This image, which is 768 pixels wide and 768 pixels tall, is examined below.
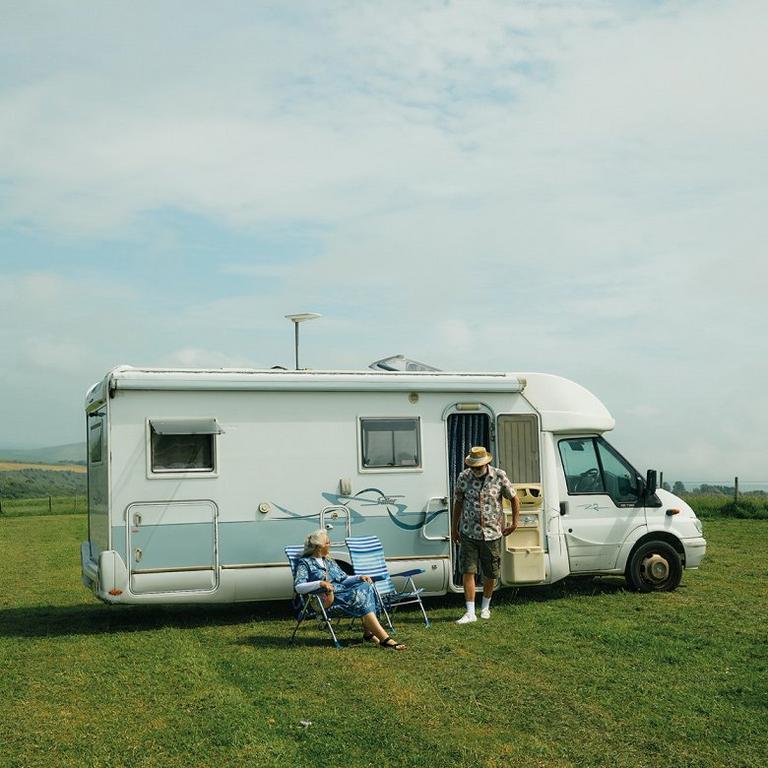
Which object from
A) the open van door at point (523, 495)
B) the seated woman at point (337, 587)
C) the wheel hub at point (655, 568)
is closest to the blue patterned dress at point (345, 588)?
the seated woman at point (337, 587)

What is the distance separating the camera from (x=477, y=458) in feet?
32.8

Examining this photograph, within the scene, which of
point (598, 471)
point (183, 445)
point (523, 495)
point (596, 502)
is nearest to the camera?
point (183, 445)

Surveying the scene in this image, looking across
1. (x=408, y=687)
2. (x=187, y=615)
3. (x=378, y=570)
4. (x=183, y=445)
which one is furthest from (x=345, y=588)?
(x=187, y=615)

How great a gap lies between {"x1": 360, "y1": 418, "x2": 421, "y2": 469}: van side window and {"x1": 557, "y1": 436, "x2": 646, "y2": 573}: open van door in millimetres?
1701

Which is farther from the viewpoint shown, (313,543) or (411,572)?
(411,572)

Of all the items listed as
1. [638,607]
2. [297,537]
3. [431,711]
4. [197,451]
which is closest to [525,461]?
[638,607]

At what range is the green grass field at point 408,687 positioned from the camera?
5.81 meters

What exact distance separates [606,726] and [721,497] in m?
20.4

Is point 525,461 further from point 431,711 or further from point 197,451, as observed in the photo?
point 431,711

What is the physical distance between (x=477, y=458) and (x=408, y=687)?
3201mm

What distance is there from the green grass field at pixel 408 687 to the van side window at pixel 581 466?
1187 millimetres

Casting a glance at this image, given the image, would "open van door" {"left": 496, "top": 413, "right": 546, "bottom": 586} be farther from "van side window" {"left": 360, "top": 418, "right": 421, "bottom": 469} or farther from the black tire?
the black tire

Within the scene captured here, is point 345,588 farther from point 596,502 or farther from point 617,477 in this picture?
point 617,477

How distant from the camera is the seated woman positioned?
882 cm
